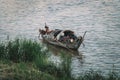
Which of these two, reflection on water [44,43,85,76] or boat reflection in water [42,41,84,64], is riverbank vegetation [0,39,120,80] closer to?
reflection on water [44,43,85,76]

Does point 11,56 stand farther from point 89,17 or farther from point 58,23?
point 89,17

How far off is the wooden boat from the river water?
669 mm

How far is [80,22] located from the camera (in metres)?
43.3

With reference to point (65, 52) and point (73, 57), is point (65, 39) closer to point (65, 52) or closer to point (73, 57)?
point (65, 52)

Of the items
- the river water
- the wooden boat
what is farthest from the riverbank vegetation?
the wooden boat

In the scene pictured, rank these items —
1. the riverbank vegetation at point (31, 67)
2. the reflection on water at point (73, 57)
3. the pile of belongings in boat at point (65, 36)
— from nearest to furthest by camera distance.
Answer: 1. the riverbank vegetation at point (31, 67)
2. the reflection on water at point (73, 57)
3. the pile of belongings in boat at point (65, 36)

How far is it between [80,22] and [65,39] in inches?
451

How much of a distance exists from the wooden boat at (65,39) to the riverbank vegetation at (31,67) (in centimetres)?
944

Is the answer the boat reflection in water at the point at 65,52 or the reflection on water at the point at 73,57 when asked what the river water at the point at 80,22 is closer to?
the reflection on water at the point at 73,57

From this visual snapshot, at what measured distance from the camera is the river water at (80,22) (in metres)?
27.0

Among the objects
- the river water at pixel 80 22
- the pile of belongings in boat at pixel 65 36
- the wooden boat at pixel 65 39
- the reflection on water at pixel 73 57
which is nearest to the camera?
the reflection on water at pixel 73 57

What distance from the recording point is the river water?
27.0 meters

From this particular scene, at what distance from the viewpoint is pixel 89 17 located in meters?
46.4

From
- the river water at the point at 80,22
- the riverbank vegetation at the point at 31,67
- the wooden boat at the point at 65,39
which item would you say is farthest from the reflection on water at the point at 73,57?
the riverbank vegetation at the point at 31,67
